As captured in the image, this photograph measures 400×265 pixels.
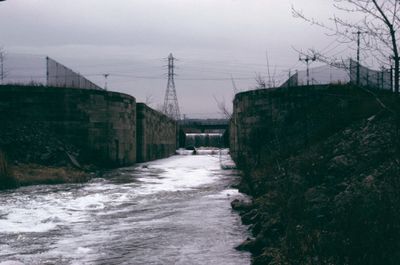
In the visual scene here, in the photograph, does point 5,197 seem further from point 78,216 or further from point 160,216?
point 160,216

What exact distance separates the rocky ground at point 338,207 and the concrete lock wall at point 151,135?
16.0 metres

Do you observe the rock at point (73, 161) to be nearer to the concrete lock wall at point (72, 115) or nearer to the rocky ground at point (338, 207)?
the concrete lock wall at point (72, 115)

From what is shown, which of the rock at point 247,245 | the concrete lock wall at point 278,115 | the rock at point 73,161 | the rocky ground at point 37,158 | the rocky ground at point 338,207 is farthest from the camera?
the rock at point 73,161

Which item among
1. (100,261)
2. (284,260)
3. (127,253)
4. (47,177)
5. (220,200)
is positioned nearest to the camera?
(284,260)

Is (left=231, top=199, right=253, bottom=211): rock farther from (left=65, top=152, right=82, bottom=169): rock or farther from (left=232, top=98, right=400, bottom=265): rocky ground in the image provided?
(left=65, top=152, right=82, bottom=169): rock

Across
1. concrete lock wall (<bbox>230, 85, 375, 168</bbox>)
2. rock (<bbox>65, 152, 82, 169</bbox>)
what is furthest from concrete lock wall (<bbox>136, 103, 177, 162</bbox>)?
rock (<bbox>65, 152, 82, 169</bbox>)

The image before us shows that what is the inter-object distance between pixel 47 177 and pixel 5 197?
144 inches

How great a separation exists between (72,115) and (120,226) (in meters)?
13.3

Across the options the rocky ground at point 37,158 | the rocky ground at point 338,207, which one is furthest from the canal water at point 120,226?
the rocky ground at point 37,158

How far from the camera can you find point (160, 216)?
9219 mm

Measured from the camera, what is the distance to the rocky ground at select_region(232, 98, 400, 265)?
4497 mm

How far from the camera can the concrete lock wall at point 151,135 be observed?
2639 centimetres

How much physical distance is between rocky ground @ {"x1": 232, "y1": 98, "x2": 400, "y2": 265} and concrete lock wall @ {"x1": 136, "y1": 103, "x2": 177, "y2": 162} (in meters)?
16.0

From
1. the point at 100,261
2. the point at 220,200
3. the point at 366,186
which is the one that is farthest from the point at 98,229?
the point at 366,186
